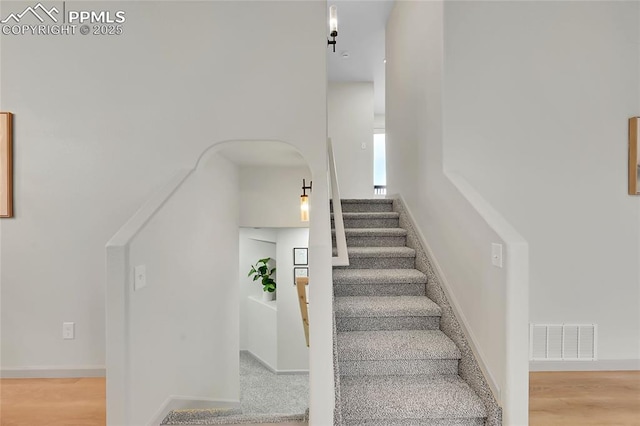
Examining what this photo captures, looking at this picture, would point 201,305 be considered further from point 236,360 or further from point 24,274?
point 236,360

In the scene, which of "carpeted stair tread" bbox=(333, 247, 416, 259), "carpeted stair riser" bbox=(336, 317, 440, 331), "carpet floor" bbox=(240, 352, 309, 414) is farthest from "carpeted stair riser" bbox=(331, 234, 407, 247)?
"carpet floor" bbox=(240, 352, 309, 414)

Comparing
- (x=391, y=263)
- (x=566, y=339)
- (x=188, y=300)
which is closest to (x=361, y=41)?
(x=391, y=263)

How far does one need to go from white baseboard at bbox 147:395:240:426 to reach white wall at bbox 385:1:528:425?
6.35 ft

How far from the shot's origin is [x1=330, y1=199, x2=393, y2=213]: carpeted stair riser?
13.8ft

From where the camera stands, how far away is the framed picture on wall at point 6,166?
284 cm

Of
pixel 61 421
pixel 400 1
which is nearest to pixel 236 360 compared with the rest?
pixel 61 421

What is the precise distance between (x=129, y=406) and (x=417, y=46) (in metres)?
3.46

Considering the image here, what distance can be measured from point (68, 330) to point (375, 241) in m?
2.61

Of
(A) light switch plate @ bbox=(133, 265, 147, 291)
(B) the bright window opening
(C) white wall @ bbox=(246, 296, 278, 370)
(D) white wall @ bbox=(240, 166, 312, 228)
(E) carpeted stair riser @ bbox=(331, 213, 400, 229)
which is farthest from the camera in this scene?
(B) the bright window opening

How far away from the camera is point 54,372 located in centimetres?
286

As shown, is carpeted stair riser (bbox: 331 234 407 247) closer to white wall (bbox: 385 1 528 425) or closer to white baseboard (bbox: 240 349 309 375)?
white wall (bbox: 385 1 528 425)

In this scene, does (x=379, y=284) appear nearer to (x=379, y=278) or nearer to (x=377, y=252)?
(x=379, y=278)

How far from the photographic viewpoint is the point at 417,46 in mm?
3471

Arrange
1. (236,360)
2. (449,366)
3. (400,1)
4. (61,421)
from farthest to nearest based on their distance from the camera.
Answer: (236,360) → (400,1) → (449,366) → (61,421)
